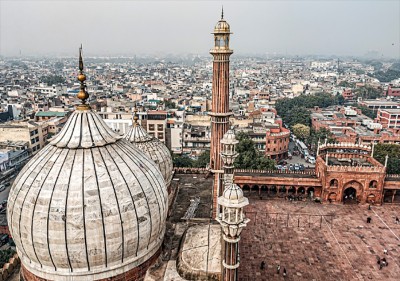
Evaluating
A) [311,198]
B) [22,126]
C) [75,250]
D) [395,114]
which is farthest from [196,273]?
[395,114]

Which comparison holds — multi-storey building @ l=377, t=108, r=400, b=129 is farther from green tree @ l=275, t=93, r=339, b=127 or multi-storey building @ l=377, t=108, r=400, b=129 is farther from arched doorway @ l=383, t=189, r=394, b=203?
arched doorway @ l=383, t=189, r=394, b=203

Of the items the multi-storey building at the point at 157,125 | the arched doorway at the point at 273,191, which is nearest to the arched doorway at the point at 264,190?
the arched doorway at the point at 273,191

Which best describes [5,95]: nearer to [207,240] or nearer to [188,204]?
[188,204]

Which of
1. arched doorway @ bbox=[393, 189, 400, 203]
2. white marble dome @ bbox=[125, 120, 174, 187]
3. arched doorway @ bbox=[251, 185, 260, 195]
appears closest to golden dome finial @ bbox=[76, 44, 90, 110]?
white marble dome @ bbox=[125, 120, 174, 187]

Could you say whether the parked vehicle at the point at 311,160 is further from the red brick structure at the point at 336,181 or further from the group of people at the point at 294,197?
the group of people at the point at 294,197

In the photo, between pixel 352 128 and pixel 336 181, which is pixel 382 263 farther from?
pixel 352 128

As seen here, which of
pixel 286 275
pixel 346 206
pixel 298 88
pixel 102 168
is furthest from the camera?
pixel 298 88

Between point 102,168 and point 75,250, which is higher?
point 102,168
